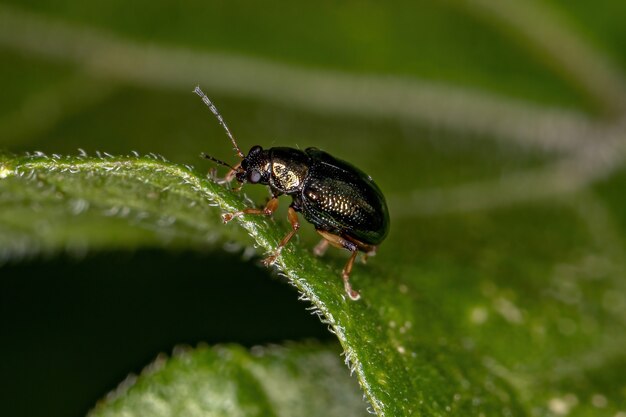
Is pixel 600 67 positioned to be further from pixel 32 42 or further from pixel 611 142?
pixel 32 42

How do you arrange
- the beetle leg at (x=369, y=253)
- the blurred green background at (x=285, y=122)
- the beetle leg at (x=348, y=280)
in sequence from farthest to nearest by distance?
the blurred green background at (x=285, y=122) → the beetle leg at (x=369, y=253) → the beetle leg at (x=348, y=280)

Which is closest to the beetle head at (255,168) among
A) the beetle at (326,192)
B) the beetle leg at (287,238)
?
the beetle at (326,192)

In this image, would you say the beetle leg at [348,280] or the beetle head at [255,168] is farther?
the beetle head at [255,168]

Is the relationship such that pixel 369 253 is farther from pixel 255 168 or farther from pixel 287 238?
pixel 287 238

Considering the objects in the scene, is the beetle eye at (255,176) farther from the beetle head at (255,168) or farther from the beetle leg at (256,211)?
the beetle leg at (256,211)

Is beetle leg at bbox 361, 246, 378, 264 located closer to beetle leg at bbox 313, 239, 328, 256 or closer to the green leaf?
beetle leg at bbox 313, 239, 328, 256

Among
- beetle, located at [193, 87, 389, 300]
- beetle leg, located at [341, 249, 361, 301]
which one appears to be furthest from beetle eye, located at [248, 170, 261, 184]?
beetle leg, located at [341, 249, 361, 301]

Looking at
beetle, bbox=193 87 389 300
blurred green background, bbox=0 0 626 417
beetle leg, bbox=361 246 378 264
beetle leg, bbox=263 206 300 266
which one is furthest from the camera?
blurred green background, bbox=0 0 626 417
